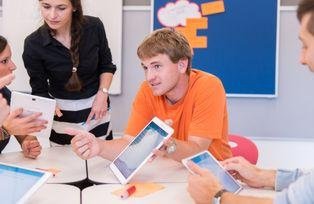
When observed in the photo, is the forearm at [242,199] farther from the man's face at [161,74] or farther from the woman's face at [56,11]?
the woman's face at [56,11]

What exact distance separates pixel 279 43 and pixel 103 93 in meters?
1.61

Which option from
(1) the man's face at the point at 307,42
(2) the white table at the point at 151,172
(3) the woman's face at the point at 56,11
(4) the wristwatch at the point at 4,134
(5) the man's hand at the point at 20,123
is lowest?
(2) the white table at the point at 151,172

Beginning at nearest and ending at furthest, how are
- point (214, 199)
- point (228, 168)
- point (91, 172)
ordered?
point (214, 199) < point (228, 168) < point (91, 172)

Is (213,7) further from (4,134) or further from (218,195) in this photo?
(218,195)

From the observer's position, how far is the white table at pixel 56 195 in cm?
153

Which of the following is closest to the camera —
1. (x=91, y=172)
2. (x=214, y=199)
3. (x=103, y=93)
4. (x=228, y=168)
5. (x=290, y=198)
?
(x=290, y=198)

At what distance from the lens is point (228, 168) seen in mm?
1699

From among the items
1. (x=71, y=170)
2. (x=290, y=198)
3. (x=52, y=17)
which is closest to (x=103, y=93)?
(x=52, y=17)

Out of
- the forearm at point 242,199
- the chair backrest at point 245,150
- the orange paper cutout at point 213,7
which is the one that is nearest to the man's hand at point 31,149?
the forearm at point 242,199

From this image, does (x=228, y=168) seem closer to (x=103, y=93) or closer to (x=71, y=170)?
(x=71, y=170)

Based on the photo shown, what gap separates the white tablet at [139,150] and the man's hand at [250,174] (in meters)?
0.27

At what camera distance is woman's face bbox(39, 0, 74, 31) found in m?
2.28

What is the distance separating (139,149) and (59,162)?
0.41 metres

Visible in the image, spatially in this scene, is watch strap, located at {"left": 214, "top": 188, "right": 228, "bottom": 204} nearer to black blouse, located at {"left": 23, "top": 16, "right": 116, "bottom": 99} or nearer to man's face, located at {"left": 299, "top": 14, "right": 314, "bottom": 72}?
man's face, located at {"left": 299, "top": 14, "right": 314, "bottom": 72}
